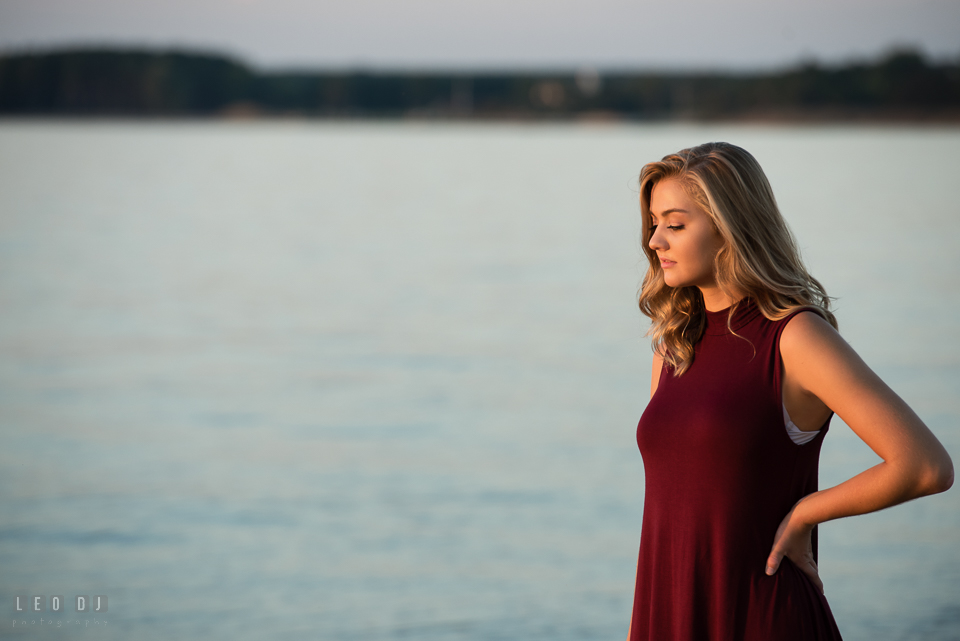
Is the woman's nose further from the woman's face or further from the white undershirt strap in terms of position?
the white undershirt strap

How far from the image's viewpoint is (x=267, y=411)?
12594 millimetres

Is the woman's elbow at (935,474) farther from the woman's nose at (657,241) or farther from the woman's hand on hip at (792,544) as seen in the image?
the woman's nose at (657,241)

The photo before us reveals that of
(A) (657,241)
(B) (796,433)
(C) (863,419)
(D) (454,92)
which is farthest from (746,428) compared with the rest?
(D) (454,92)

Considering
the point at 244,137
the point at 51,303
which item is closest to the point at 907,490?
the point at 51,303

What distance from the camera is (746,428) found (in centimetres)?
202

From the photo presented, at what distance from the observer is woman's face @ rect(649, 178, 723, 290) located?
2146 millimetres

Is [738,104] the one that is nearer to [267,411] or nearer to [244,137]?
[267,411]

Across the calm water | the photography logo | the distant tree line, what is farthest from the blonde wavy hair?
the distant tree line

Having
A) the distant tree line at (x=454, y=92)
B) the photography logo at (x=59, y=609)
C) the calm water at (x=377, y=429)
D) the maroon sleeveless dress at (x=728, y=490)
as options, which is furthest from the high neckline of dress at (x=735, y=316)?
the distant tree line at (x=454, y=92)

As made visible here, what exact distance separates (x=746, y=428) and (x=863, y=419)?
0.22m

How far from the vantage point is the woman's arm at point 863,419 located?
1903 millimetres

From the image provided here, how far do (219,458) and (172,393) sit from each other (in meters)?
3.44

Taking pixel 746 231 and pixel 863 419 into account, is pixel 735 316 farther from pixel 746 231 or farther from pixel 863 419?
pixel 863 419

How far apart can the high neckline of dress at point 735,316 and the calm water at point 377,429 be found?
457 centimetres
